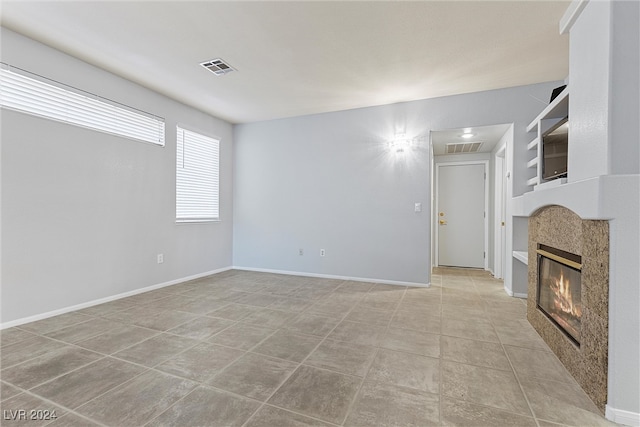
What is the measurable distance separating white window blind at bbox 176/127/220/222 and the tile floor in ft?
5.54

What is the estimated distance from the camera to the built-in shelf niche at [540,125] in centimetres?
271

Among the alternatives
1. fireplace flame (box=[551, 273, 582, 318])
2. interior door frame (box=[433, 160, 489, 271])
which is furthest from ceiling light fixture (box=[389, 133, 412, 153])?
fireplace flame (box=[551, 273, 582, 318])

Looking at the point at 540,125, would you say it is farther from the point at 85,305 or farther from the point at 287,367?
the point at 85,305

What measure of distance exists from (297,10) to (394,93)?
2.01 meters

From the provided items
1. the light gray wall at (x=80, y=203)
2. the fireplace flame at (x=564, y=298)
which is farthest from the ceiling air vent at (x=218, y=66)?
the fireplace flame at (x=564, y=298)

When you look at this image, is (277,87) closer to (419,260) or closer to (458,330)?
(419,260)

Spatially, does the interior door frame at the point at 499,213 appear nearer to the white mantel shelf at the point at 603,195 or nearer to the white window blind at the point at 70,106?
the white mantel shelf at the point at 603,195

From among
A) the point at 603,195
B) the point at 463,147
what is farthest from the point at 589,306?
the point at 463,147

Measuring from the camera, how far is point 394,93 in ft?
12.7

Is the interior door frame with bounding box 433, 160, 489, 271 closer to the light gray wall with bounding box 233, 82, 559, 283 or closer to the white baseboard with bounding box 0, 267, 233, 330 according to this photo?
the light gray wall with bounding box 233, 82, 559, 283

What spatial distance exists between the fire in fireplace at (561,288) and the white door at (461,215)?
309cm

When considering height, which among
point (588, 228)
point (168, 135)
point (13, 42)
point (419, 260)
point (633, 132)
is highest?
point (13, 42)

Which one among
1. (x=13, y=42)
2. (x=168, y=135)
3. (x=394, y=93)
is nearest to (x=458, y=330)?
(x=394, y=93)

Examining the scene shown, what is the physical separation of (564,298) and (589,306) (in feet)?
1.81
